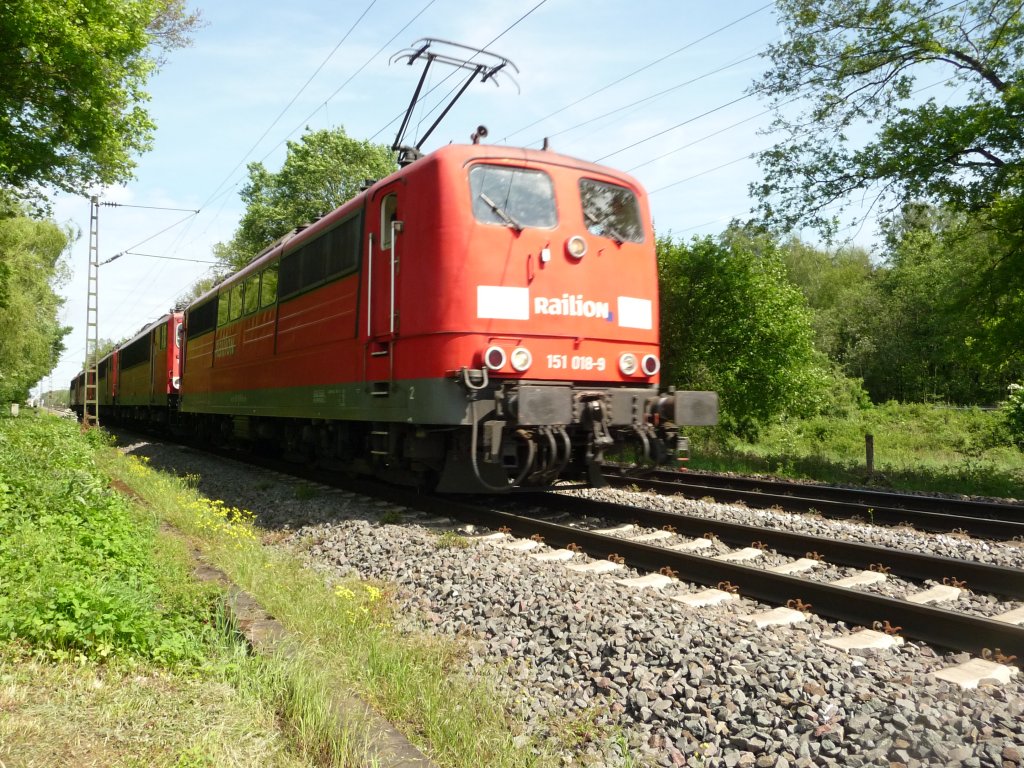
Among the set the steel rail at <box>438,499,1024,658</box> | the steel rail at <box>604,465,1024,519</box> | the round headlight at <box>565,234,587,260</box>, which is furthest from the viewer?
the steel rail at <box>604,465,1024,519</box>

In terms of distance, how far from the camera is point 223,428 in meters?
15.4

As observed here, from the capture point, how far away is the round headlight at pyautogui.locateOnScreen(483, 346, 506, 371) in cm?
692

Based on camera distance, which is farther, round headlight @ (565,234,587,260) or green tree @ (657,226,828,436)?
green tree @ (657,226,828,436)

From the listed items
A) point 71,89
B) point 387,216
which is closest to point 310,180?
point 71,89

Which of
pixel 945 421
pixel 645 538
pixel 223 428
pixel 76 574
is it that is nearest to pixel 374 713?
pixel 76 574

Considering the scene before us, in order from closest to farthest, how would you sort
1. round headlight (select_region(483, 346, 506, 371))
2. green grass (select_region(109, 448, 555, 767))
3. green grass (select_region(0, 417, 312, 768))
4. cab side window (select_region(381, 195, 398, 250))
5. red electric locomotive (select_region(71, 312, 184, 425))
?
green grass (select_region(0, 417, 312, 768)), green grass (select_region(109, 448, 555, 767)), round headlight (select_region(483, 346, 506, 371)), cab side window (select_region(381, 195, 398, 250)), red electric locomotive (select_region(71, 312, 184, 425))

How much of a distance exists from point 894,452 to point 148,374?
2200 cm

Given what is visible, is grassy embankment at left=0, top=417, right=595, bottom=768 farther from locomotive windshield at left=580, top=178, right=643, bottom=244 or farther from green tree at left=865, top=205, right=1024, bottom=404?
green tree at left=865, top=205, right=1024, bottom=404

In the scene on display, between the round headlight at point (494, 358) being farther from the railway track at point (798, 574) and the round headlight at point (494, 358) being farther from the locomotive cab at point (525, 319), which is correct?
the railway track at point (798, 574)

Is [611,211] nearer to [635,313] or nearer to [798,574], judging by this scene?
[635,313]

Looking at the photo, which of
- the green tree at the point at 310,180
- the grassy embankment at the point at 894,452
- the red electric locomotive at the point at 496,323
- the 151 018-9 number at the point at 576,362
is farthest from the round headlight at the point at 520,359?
the green tree at the point at 310,180

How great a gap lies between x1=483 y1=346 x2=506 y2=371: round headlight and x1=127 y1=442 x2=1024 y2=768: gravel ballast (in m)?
1.68

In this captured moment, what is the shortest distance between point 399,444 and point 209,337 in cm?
855

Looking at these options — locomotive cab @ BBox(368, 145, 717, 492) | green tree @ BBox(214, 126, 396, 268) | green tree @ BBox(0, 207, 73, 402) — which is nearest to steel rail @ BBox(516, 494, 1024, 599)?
locomotive cab @ BBox(368, 145, 717, 492)
